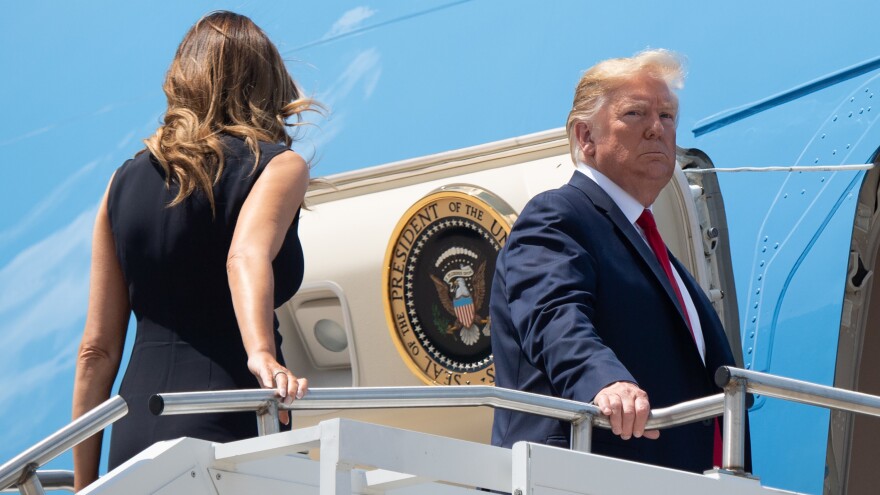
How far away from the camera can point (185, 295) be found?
2.24m

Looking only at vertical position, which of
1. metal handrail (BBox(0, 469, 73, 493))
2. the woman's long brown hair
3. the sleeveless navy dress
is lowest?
metal handrail (BBox(0, 469, 73, 493))

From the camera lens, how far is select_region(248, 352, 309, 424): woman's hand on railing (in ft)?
6.17

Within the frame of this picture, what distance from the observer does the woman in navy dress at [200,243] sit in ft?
7.13

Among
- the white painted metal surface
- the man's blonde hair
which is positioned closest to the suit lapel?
the man's blonde hair

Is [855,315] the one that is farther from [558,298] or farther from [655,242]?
[558,298]

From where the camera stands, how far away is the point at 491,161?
11.2ft

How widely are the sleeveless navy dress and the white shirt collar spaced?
1.99 feet

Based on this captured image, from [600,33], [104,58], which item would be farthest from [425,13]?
[104,58]

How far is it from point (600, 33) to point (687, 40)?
0.31 metres

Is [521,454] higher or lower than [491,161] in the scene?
lower

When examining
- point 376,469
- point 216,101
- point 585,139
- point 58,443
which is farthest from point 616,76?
point 58,443

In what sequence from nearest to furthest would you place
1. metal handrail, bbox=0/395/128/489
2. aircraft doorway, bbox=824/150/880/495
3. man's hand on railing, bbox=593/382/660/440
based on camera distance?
metal handrail, bbox=0/395/128/489 → man's hand on railing, bbox=593/382/660/440 → aircraft doorway, bbox=824/150/880/495

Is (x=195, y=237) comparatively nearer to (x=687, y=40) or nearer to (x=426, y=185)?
(x=426, y=185)

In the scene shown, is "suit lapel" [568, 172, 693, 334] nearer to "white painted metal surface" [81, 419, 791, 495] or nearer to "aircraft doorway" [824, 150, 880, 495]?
"white painted metal surface" [81, 419, 791, 495]
